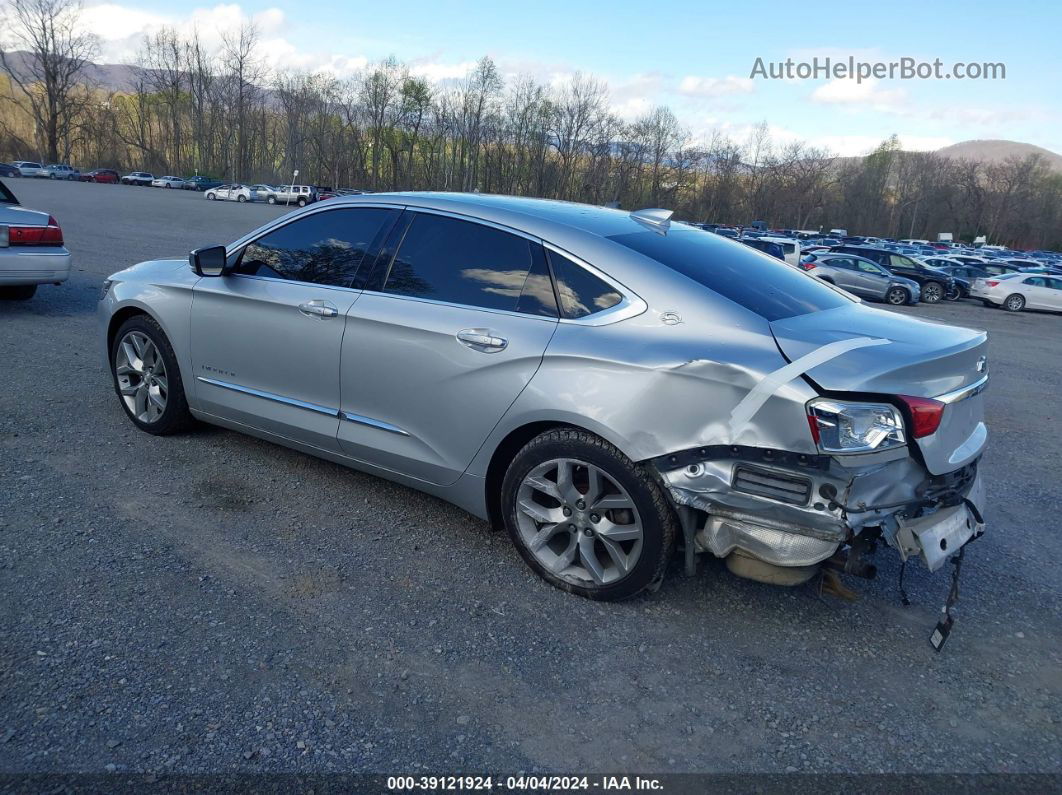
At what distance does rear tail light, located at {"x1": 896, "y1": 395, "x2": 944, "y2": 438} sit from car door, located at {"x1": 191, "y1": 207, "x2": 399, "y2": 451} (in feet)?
8.66

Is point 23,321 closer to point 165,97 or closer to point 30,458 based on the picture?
point 30,458

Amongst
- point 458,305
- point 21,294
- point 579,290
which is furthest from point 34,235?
point 579,290

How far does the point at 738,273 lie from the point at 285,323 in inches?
94.5

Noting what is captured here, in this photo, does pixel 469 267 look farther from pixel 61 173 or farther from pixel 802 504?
pixel 61 173

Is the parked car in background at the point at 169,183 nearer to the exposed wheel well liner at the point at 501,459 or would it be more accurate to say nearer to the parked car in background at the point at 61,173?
the parked car in background at the point at 61,173

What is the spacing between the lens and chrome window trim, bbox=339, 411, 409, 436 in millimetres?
3791

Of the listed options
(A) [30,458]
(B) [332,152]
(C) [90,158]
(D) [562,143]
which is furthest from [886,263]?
(C) [90,158]

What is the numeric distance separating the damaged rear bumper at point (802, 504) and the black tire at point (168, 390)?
10.7 feet

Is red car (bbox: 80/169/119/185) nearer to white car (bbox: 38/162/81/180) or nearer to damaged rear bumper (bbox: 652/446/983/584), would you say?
white car (bbox: 38/162/81/180)

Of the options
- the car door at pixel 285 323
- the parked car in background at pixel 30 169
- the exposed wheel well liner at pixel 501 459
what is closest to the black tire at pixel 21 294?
the car door at pixel 285 323

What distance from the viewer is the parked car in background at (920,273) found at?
25859 millimetres

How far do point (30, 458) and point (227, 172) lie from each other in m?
103

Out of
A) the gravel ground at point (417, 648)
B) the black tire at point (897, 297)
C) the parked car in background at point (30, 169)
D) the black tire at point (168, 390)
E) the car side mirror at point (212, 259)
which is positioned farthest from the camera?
the parked car in background at point (30, 169)

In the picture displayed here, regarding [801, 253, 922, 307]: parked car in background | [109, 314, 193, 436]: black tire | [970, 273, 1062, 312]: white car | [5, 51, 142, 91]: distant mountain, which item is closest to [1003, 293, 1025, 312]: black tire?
[970, 273, 1062, 312]: white car
